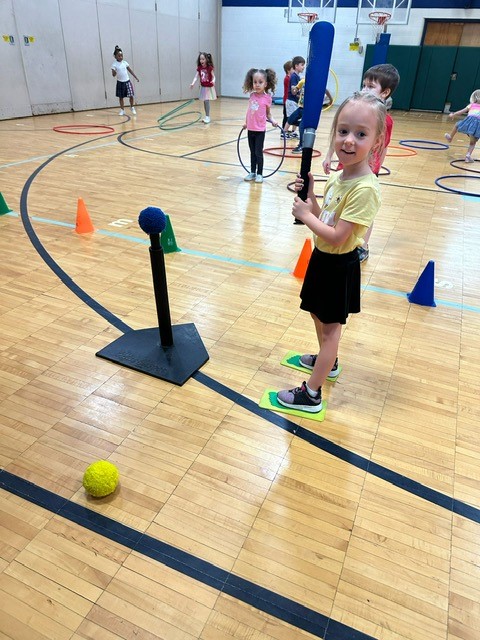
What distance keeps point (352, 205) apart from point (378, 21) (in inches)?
621

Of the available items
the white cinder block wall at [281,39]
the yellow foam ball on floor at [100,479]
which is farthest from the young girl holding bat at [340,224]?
the white cinder block wall at [281,39]

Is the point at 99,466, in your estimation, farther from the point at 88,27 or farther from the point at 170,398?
the point at 88,27

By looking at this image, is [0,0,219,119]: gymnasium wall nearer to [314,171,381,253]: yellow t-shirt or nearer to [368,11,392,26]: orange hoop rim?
[368,11,392,26]: orange hoop rim

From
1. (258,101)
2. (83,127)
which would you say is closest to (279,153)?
(258,101)

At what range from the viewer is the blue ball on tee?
7.20 ft

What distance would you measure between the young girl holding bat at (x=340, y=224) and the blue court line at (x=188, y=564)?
90cm

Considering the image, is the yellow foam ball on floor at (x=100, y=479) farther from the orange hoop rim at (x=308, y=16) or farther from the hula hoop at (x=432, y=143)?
the orange hoop rim at (x=308, y=16)

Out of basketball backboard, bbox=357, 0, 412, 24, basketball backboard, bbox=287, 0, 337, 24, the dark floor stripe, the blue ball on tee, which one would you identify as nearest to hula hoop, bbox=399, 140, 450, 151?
basketball backboard, bbox=357, 0, 412, 24

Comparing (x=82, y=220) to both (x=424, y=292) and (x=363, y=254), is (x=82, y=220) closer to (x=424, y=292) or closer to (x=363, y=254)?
(x=363, y=254)

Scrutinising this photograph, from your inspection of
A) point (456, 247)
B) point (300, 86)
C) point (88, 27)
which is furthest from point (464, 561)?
point (88, 27)

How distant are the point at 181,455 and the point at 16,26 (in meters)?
11.7

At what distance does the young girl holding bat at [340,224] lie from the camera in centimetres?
166

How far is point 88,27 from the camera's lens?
37.9 feet

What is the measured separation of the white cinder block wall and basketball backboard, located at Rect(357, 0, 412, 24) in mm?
198
